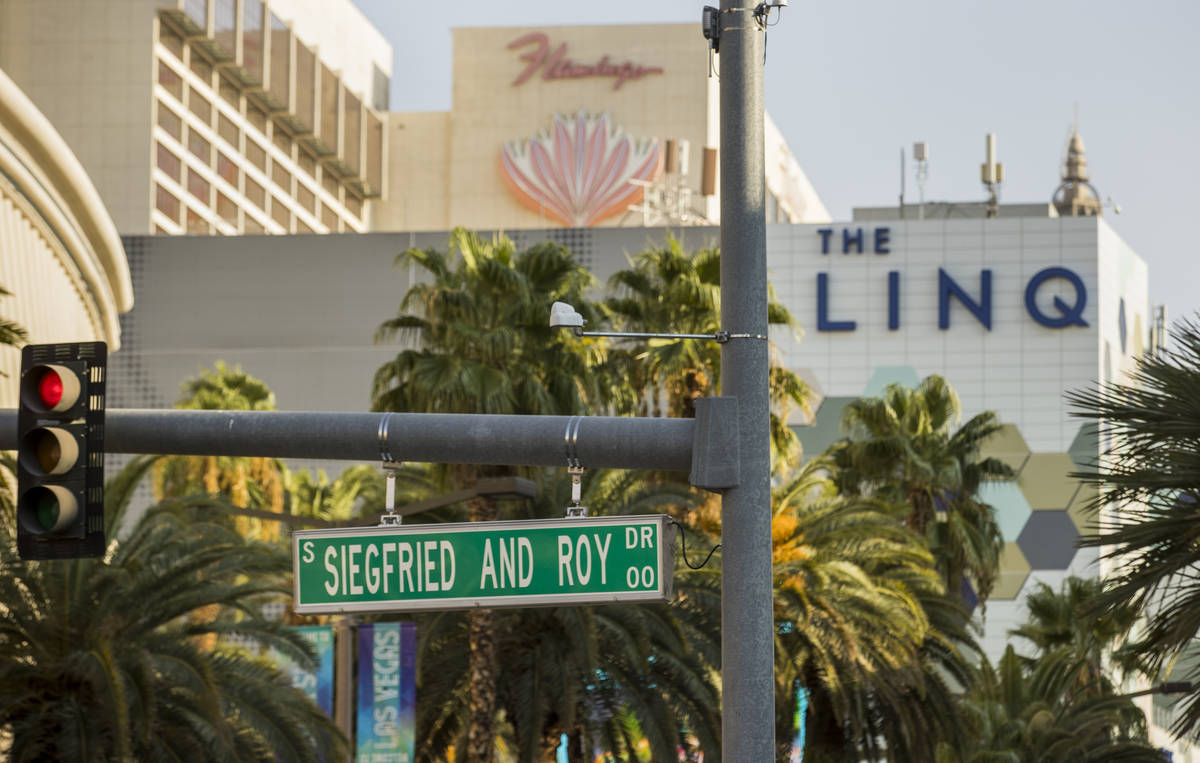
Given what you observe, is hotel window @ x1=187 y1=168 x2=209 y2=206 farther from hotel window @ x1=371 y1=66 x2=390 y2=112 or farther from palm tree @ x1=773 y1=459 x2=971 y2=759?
palm tree @ x1=773 y1=459 x2=971 y2=759

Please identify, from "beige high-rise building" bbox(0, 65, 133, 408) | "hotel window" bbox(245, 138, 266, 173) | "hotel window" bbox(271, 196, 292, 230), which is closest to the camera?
"beige high-rise building" bbox(0, 65, 133, 408)

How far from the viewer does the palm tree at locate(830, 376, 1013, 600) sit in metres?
46.0

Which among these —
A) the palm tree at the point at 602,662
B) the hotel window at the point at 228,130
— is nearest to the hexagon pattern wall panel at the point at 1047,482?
the palm tree at the point at 602,662

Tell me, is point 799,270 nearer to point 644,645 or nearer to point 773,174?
point 773,174

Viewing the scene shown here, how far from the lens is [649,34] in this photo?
105 metres

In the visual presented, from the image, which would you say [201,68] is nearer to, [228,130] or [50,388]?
[228,130]

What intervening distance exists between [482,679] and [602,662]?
1.90 meters

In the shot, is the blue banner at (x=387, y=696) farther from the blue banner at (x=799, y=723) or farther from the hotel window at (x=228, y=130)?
the hotel window at (x=228, y=130)

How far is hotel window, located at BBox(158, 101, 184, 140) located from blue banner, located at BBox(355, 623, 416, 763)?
73657mm

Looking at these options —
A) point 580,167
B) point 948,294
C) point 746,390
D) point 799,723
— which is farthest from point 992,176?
point 746,390

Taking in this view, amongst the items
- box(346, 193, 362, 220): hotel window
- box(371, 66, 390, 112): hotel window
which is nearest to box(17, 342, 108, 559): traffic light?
box(346, 193, 362, 220): hotel window

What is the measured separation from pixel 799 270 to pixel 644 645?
1759 inches

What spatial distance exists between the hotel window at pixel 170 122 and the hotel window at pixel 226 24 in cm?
726

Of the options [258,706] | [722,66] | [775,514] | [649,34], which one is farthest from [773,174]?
[722,66]
